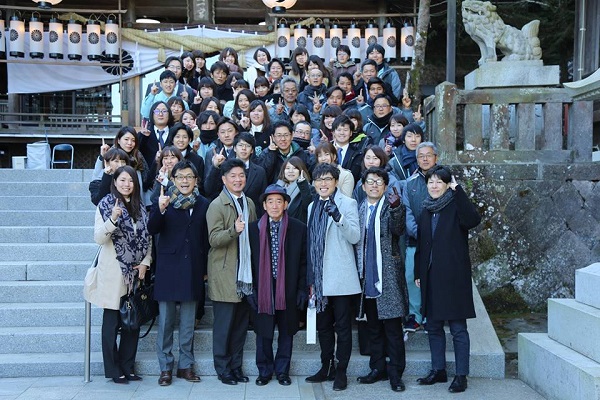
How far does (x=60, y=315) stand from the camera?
6.61 meters

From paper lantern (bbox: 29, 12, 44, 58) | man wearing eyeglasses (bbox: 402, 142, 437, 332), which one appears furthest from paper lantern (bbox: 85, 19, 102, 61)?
man wearing eyeglasses (bbox: 402, 142, 437, 332)

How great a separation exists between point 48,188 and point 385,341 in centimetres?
579

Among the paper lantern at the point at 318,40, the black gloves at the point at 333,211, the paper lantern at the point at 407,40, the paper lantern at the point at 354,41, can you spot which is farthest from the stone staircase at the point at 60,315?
the paper lantern at the point at 407,40

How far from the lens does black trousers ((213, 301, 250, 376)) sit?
584 centimetres

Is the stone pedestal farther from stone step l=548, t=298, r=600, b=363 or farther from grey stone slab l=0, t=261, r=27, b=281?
grey stone slab l=0, t=261, r=27, b=281

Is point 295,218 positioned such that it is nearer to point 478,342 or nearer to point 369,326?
point 369,326

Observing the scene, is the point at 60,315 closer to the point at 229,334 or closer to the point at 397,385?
the point at 229,334

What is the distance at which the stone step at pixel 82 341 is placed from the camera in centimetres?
628

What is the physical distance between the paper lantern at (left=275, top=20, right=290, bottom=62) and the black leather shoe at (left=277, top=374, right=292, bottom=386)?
32.0 ft

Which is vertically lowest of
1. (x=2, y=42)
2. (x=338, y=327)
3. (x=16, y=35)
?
(x=338, y=327)

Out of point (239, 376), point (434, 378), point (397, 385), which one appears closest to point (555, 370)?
point (434, 378)

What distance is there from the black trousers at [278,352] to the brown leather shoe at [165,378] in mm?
833

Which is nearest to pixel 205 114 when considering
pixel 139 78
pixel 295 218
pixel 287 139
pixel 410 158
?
pixel 287 139

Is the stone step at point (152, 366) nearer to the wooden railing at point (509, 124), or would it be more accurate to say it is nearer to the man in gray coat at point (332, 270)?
the man in gray coat at point (332, 270)
